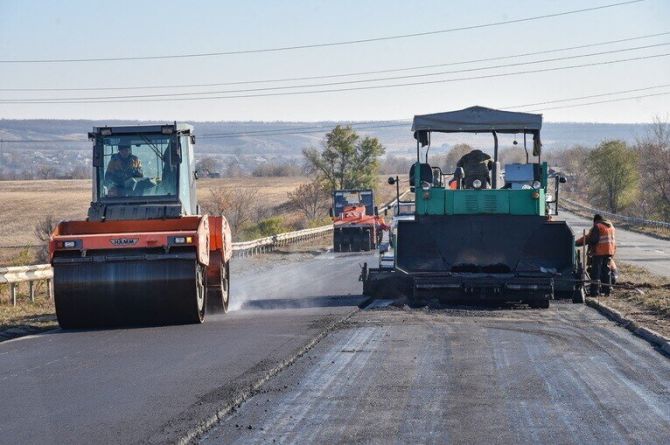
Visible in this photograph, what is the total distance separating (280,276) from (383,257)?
27.1 feet

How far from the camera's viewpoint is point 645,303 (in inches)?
704

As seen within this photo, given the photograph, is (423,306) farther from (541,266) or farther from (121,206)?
(121,206)

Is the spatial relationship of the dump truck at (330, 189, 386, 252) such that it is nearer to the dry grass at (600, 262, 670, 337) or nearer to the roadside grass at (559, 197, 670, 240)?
the roadside grass at (559, 197, 670, 240)

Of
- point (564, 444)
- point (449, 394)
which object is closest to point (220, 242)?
point (449, 394)

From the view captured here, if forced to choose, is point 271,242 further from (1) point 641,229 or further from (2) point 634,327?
Result: (2) point 634,327

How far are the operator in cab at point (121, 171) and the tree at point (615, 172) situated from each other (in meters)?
68.9

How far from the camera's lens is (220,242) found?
17.5 metres

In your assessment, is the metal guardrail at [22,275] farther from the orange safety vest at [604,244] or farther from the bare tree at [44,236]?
the orange safety vest at [604,244]

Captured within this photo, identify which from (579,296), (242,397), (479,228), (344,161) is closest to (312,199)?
(344,161)

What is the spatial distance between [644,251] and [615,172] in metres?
42.4

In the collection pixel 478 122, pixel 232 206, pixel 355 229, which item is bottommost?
pixel 355 229

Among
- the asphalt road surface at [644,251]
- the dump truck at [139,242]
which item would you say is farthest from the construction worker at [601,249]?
the asphalt road surface at [644,251]

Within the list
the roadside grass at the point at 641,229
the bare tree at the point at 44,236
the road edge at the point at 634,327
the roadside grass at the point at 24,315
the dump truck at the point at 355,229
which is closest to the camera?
the road edge at the point at 634,327

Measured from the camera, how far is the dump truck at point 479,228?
18.2 metres
